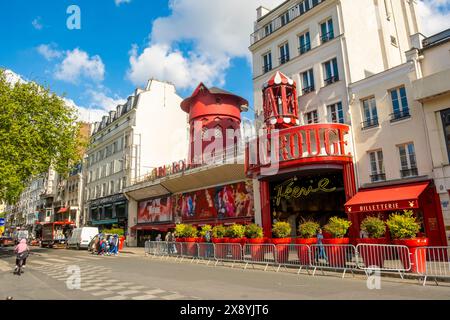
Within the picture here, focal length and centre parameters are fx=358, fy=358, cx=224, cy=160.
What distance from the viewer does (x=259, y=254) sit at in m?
15.1

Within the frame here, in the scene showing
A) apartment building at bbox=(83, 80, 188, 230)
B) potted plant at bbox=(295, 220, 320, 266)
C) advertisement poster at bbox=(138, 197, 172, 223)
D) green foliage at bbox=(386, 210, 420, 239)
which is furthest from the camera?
apartment building at bbox=(83, 80, 188, 230)

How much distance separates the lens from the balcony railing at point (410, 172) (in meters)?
15.5

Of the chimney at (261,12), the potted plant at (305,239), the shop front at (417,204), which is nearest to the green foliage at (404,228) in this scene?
the shop front at (417,204)

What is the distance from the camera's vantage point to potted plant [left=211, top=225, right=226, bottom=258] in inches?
661

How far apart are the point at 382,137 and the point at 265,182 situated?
7131 millimetres

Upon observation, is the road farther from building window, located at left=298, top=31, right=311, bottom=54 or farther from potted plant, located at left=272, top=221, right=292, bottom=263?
building window, located at left=298, top=31, right=311, bottom=54

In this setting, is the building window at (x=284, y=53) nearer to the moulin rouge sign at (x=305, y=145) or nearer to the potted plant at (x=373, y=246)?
the moulin rouge sign at (x=305, y=145)

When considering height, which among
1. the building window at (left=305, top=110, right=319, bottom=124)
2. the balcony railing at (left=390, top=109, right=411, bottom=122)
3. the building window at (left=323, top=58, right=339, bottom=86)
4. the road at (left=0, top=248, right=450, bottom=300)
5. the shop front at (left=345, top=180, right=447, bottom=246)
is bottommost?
the road at (left=0, top=248, right=450, bottom=300)

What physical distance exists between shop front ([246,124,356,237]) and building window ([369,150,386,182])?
0.92 m

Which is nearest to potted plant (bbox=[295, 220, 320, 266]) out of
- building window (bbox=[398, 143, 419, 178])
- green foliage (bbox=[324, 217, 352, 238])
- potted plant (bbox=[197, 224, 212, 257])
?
green foliage (bbox=[324, 217, 352, 238])

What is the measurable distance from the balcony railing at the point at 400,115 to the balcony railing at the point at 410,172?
2368 mm
